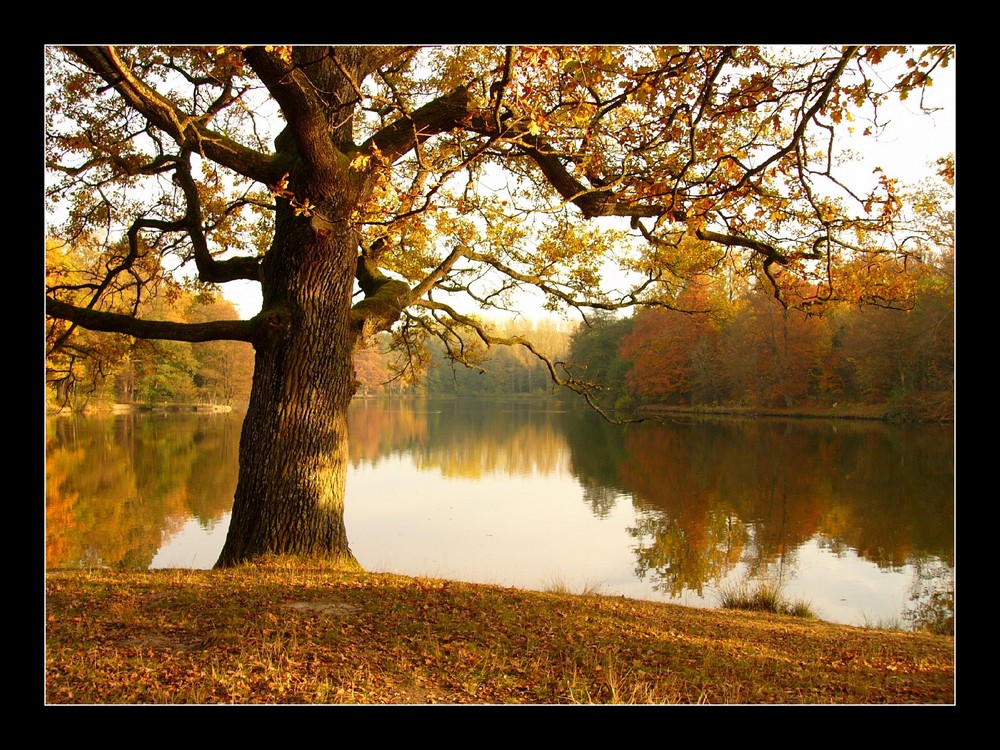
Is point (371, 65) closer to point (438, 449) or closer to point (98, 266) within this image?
point (98, 266)

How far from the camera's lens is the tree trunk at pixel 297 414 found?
19.4 ft

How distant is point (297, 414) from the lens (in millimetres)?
6000

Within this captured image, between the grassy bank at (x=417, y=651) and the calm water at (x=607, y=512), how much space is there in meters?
2.96

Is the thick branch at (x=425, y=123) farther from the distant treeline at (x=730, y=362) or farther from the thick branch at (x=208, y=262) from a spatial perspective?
the distant treeline at (x=730, y=362)

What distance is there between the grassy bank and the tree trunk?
79 centimetres

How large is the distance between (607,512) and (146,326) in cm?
1085

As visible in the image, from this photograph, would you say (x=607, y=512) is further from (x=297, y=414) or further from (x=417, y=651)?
(x=417, y=651)

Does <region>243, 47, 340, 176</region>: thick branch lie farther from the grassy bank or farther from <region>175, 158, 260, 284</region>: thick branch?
the grassy bank

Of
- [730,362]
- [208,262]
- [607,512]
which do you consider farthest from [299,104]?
[730,362]

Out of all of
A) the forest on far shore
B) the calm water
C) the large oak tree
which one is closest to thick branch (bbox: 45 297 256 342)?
the large oak tree

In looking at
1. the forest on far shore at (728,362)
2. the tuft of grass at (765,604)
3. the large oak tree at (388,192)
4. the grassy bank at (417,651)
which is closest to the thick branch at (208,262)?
the large oak tree at (388,192)
